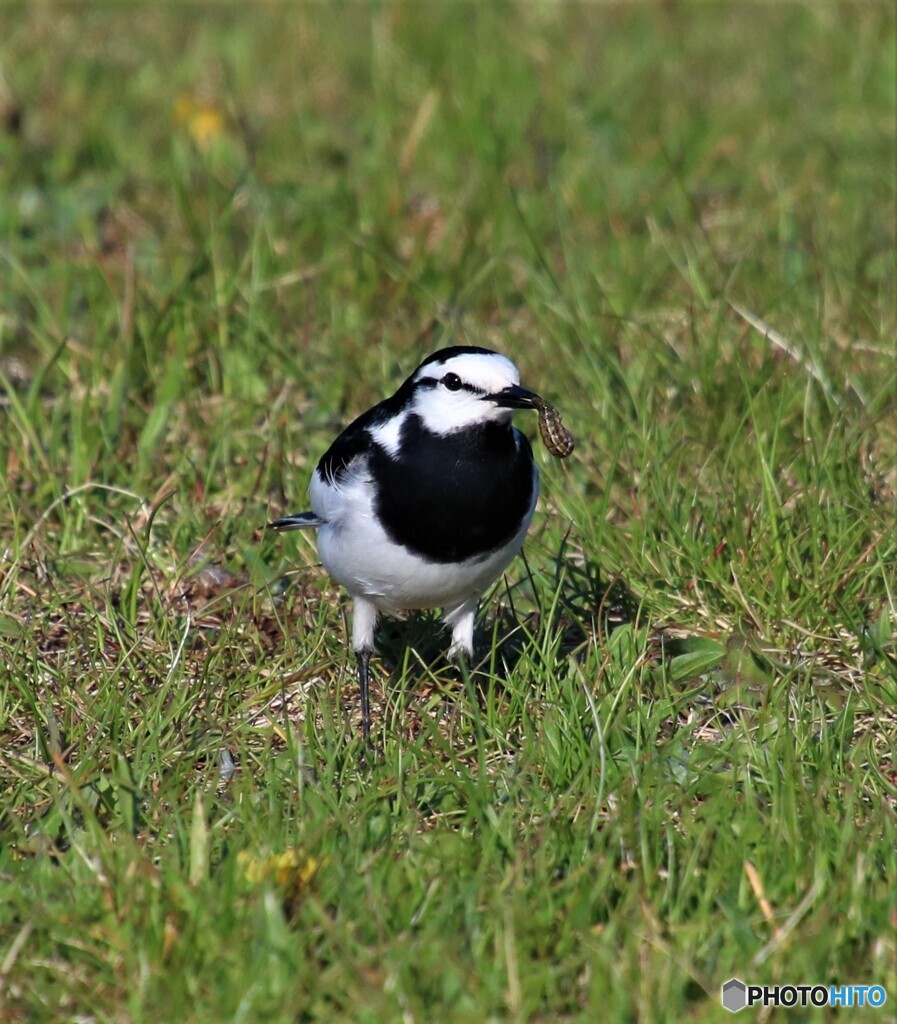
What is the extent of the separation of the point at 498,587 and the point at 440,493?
0.71 m

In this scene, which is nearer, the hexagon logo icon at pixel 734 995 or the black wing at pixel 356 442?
the hexagon logo icon at pixel 734 995

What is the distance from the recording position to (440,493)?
357 centimetres

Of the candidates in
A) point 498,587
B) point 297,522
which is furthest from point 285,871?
point 498,587

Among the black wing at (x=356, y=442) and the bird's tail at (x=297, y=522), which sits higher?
the black wing at (x=356, y=442)

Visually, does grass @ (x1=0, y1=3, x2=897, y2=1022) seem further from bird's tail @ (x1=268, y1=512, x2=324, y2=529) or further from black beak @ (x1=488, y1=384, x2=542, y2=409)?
black beak @ (x1=488, y1=384, x2=542, y2=409)

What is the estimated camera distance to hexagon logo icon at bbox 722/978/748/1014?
2582 millimetres

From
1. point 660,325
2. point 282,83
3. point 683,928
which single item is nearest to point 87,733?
point 683,928

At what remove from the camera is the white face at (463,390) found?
354 cm

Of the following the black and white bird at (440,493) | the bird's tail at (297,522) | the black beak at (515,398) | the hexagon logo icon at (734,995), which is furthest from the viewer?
the bird's tail at (297,522)

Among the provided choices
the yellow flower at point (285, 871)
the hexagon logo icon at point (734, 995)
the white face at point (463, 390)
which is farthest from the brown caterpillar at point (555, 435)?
the hexagon logo icon at point (734, 995)

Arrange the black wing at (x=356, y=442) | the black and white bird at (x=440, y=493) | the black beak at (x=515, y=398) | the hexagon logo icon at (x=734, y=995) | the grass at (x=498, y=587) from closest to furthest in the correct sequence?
the hexagon logo icon at (x=734, y=995)
the grass at (x=498, y=587)
the black beak at (x=515, y=398)
the black and white bird at (x=440, y=493)
the black wing at (x=356, y=442)

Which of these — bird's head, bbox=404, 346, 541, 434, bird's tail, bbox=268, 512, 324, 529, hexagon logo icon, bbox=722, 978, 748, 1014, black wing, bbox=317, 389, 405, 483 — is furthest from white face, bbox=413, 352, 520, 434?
hexagon logo icon, bbox=722, 978, 748, 1014

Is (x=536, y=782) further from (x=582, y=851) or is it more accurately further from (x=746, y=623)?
(x=746, y=623)

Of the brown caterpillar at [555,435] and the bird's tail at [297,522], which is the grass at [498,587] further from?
the brown caterpillar at [555,435]
